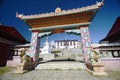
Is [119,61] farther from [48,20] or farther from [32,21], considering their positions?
[32,21]

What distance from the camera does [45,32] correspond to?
411 inches

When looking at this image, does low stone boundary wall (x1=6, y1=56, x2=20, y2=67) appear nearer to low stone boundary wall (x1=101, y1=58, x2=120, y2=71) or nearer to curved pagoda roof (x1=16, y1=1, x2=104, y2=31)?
curved pagoda roof (x1=16, y1=1, x2=104, y2=31)

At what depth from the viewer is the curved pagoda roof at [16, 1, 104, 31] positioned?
9.12 m

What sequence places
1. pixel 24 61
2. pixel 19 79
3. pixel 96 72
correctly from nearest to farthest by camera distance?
pixel 19 79
pixel 96 72
pixel 24 61

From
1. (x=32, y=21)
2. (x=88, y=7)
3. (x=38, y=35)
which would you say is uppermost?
(x=88, y=7)

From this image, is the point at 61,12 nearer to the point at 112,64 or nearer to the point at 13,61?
the point at 112,64

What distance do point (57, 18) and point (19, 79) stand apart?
6809 mm

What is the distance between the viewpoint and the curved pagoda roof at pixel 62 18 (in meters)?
9.12

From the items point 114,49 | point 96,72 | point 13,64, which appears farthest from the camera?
point 13,64

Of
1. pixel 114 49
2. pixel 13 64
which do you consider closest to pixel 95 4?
pixel 114 49

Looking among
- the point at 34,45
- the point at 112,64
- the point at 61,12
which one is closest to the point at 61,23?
the point at 61,12

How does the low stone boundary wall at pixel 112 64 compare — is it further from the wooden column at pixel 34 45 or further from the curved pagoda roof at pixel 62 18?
the wooden column at pixel 34 45

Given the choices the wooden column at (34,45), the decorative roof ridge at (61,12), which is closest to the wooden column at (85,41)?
the decorative roof ridge at (61,12)

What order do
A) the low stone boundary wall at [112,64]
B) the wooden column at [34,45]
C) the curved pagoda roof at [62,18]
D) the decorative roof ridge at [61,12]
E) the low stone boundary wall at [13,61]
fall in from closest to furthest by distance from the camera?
the low stone boundary wall at [112,64], the decorative roof ridge at [61,12], the curved pagoda roof at [62,18], the wooden column at [34,45], the low stone boundary wall at [13,61]
